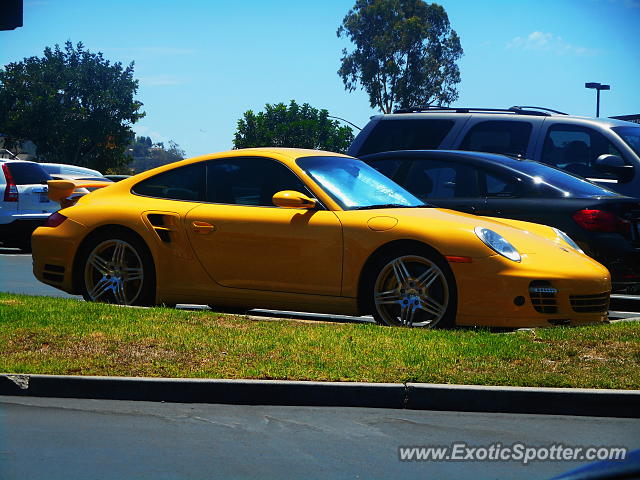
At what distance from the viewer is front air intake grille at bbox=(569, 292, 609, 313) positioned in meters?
8.38

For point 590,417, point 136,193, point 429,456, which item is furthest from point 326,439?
point 136,193

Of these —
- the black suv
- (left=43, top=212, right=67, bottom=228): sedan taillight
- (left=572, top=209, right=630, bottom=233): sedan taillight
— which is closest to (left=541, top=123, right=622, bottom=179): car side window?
the black suv

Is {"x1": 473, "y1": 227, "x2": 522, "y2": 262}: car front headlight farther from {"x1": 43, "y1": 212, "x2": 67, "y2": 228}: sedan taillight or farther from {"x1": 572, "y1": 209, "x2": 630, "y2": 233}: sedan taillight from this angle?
{"x1": 43, "y1": 212, "x2": 67, "y2": 228}: sedan taillight

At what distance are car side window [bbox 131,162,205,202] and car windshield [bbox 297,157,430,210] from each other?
916 millimetres

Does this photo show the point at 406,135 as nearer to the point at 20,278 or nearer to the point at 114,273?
the point at 114,273

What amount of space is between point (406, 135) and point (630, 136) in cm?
266

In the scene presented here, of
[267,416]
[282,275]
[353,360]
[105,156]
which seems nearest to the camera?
[267,416]

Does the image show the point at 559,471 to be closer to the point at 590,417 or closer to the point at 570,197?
the point at 590,417

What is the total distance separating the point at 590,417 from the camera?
614cm

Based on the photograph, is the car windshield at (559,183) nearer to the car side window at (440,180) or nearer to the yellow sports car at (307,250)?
the car side window at (440,180)

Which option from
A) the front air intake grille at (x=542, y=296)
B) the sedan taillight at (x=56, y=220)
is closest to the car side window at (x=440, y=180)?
the front air intake grille at (x=542, y=296)

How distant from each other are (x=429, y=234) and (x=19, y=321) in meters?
3.16

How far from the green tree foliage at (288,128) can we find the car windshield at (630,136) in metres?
100

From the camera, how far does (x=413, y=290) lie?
847 centimetres
